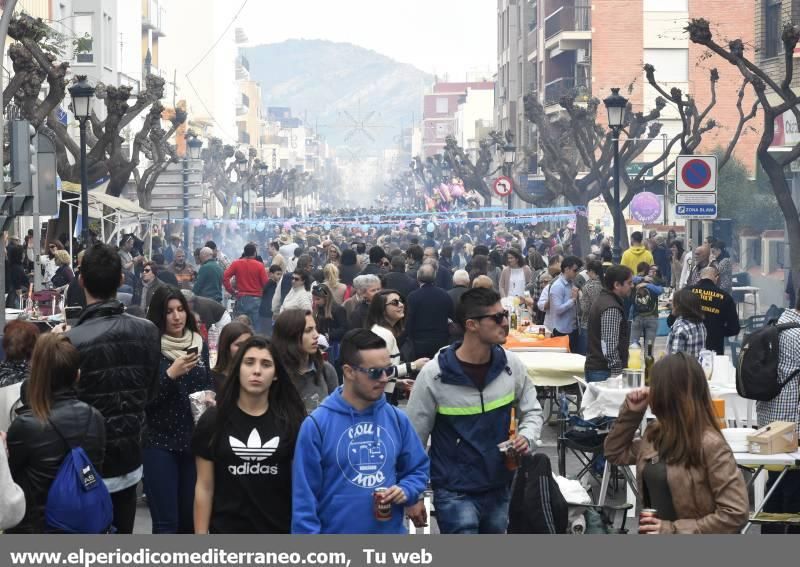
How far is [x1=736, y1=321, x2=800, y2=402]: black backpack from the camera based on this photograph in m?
8.57

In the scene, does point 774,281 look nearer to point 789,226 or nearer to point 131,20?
point 789,226

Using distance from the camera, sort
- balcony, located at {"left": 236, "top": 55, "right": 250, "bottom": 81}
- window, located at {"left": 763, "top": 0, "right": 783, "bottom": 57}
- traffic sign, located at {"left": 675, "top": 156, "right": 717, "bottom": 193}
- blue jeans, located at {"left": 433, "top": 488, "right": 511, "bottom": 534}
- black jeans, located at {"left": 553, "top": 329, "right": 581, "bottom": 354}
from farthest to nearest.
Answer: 1. balcony, located at {"left": 236, "top": 55, "right": 250, "bottom": 81}
2. window, located at {"left": 763, "top": 0, "right": 783, "bottom": 57}
3. traffic sign, located at {"left": 675, "top": 156, "right": 717, "bottom": 193}
4. black jeans, located at {"left": 553, "top": 329, "right": 581, "bottom": 354}
5. blue jeans, located at {"left": 433, "top": 488, "right": 511, "bottom": 534}

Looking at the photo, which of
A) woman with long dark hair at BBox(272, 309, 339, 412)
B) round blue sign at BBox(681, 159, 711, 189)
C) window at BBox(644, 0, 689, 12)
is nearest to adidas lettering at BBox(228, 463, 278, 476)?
woman with long dark hair at BBox(272, 309, 339, 412)

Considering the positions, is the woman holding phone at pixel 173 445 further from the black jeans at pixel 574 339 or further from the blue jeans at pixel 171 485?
the black jeans at pixel 574 339

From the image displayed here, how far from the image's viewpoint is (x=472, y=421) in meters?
6.59

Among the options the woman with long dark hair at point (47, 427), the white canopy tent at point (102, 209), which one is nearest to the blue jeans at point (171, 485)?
the woman with long dark hair at point (47, 427)

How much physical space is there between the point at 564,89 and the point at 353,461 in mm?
62671

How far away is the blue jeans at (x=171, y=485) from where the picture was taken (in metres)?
7.39

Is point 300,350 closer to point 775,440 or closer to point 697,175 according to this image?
point 775,440

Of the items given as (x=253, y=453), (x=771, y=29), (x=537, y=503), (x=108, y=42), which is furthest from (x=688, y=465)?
(x=108, y=42)

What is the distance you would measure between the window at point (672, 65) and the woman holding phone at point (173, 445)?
6027 cm

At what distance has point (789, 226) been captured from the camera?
25.8 metres

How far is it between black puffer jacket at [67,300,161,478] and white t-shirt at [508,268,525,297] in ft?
46.4

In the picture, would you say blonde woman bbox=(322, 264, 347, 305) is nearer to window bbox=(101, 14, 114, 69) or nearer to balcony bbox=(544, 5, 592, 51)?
window bbox=(101, 14, 114, 69)
